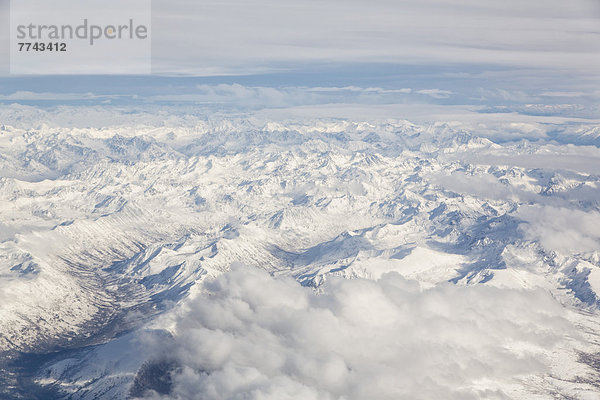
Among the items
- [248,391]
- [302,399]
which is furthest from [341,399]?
[248,391]

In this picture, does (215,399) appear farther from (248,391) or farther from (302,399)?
(302,399)

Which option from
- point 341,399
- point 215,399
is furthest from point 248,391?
point 341,399

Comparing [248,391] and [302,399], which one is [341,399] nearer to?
[302,399]

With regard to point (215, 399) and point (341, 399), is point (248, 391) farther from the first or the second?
point (341, 399)

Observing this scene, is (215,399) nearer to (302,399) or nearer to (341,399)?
(302,399)

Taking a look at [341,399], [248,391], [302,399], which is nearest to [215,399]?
[248,391]

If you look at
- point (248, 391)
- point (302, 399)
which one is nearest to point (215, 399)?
point (248, 391)
